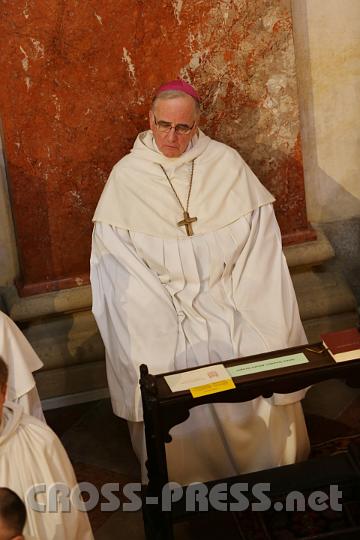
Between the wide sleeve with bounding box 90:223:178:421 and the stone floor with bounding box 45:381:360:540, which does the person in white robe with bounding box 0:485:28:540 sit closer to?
the stone floor with bounding box 45:381:360:540

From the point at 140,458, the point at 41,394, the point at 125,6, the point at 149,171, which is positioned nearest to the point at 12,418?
the point at 140,458

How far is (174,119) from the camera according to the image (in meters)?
5.47

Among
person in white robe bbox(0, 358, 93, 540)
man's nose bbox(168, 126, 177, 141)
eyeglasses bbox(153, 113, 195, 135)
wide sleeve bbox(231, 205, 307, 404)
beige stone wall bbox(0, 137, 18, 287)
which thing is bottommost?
person in white robe bbox(0, 358, 93, 540)

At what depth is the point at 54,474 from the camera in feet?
12.2

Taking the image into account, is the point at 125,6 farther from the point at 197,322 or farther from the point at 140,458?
the point at 140,458

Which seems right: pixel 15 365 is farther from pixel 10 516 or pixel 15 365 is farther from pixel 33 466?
pixel 10 516

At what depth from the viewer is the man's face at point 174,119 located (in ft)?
17.9

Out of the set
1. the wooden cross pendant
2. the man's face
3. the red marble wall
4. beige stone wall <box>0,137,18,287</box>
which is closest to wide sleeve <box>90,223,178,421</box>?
the wooden cross pendant

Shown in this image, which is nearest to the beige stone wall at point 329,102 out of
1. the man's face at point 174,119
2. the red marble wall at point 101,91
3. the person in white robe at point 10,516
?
the red marble wall at point 101,91

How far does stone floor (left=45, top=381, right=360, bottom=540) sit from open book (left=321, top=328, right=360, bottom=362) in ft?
3.44

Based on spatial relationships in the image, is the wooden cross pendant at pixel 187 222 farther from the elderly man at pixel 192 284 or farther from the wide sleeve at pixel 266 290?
the wide sleeve at pixel 266 290

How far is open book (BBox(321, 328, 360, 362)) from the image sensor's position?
4.62m

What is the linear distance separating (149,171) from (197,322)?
3.16 feet

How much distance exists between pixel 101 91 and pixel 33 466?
10.3 feet
